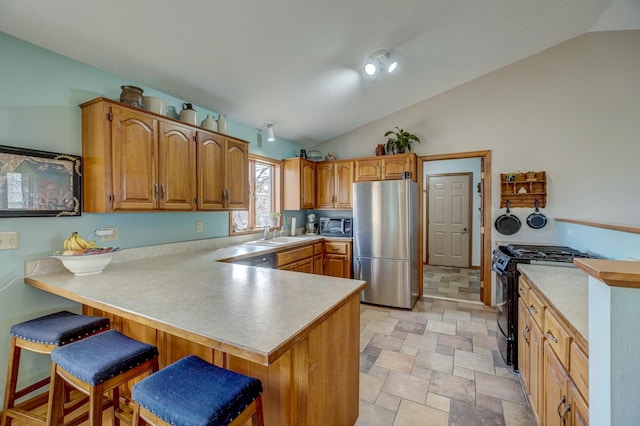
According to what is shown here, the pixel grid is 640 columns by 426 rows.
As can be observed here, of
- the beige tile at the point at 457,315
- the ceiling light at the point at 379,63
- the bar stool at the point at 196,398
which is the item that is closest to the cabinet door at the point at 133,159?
the bar stool at the point at 196,398

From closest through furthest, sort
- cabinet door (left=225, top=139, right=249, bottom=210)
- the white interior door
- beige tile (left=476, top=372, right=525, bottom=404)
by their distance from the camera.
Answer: beige tile (left=476, top=372, right=525, bottom=404)
cabinet door (left=225, top=139, right=249, bottom=210)
the white interior door

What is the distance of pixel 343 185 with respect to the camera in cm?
429

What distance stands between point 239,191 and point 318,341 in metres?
2.10

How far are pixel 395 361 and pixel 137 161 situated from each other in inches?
104

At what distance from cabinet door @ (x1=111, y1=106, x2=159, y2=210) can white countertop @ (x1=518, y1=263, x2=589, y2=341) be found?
259 centimetres

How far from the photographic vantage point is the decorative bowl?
169 centimetres

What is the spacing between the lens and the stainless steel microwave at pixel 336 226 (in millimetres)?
4242

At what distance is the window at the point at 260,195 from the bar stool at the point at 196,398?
2.42m

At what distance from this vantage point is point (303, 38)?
2244 millimetres

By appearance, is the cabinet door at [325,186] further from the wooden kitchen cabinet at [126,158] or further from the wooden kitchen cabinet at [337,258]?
the wooden kitchen cabinet at [126,158]

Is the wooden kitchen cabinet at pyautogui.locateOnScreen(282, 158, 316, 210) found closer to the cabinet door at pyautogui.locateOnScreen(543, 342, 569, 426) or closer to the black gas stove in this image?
the black gas stove

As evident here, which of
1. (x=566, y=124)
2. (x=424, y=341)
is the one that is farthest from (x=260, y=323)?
(x=566, y=124)

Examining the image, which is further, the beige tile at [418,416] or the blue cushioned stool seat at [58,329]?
the beige tile at [418,416]

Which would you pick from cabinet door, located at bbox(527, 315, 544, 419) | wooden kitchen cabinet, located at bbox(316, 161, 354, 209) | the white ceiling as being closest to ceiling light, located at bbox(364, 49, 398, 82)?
the white ceiling
